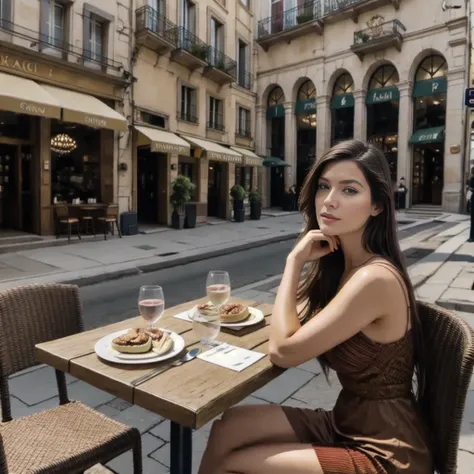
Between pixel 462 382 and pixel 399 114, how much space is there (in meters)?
24.8

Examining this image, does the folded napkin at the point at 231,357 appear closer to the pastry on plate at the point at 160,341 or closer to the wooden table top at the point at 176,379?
the wooden table top at the point at 176,379

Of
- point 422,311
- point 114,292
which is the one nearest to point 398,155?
point 114,292

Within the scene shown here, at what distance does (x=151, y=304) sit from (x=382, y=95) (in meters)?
25.4

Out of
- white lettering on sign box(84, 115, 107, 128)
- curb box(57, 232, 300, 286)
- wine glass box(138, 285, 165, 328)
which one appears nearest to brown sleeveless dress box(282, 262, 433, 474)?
wine glass box(138, 285, 165, 328)

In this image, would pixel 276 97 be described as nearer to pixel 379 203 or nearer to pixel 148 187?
pixel 148 187

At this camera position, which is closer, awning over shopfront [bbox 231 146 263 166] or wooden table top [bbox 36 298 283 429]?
wooden table top [bbox 36 298 283 429]

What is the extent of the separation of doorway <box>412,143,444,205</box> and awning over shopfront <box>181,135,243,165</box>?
11940 mm

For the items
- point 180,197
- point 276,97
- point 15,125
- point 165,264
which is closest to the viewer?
point 165,264

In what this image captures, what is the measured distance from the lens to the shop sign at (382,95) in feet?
78.4

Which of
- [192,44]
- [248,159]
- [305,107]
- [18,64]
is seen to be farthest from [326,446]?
[305,107]

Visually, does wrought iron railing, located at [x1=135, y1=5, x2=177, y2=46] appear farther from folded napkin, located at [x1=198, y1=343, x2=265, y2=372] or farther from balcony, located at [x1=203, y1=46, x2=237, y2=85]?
folded napkin, located at [x1=198, y1=343, x2=265, y2=372]

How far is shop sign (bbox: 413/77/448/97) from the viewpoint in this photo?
2248 cm

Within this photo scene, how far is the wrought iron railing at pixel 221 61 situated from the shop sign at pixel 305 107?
7.43m

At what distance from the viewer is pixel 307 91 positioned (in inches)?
1083
